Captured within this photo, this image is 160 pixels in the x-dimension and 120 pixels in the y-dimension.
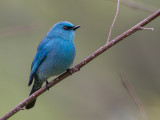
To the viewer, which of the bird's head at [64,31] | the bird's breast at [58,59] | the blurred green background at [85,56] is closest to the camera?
the bird's breast at [58,59]

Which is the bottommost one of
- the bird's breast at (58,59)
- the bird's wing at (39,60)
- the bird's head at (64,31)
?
the bird's breast at (58,59)

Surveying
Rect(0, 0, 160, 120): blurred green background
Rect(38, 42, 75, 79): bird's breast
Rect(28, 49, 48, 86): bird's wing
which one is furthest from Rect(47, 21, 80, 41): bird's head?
Rect(0, 0, 160, 120): blurred green background

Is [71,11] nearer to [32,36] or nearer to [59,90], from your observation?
[32,36]

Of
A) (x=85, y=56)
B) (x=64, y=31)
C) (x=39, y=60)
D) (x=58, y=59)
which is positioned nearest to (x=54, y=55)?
(x=58, y=59)

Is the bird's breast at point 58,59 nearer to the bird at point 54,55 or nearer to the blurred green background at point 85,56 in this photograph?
the bird at point 54,55

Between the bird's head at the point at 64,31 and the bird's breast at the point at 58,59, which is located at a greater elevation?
the bird's head at the point at 64,31

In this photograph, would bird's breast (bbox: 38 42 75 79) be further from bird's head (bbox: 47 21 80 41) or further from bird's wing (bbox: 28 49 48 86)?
bird's head (bbox: 47 21 80 41)

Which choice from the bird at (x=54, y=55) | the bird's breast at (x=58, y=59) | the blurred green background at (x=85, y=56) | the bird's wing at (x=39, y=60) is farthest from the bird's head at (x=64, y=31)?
the blurred green background at (x=85, y=56)
